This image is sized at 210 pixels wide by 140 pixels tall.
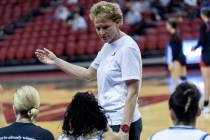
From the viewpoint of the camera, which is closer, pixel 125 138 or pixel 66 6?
pixel 125 138

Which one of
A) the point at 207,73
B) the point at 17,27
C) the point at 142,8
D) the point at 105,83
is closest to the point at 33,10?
the point at 17,27

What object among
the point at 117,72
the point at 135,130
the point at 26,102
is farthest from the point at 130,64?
the point at 26,102

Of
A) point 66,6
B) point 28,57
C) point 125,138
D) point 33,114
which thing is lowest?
point 28,57

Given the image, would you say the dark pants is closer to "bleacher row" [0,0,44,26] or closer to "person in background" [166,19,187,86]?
"person in background" [166,19,187,86]

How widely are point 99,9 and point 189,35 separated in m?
13.6

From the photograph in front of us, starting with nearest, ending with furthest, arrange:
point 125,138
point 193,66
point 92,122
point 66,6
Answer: point 92,122
point 125,138
point 193,66
point 66,6

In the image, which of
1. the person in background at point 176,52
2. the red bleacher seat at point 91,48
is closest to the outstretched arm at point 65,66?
the person in background at point 176,52

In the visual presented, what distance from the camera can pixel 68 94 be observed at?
1253 centimetres

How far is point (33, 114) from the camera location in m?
3.26

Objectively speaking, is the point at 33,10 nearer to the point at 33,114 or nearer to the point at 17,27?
the point at 17,27

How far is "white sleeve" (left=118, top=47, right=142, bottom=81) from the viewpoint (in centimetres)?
362

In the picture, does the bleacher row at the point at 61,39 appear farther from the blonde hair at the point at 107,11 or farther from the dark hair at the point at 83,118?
the dark hair at the point at 83,118

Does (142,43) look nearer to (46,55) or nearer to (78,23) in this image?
(78,23)

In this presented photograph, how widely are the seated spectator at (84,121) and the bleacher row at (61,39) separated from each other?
14090 mm
